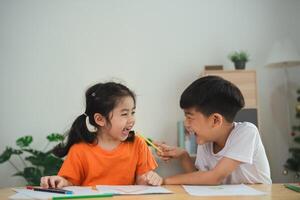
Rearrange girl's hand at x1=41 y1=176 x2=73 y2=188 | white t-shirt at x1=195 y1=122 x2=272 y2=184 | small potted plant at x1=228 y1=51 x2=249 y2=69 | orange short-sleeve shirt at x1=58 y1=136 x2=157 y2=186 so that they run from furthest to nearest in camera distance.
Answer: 1. small potted plant at x1=228 y1=51 x2=249 y2=69
2. orange short-sleeve shirt at x1=58 y1=136 x2=157 y2=186
3. white t-shirt at x1=195 y1=122 x2=272 y2=184
4. girl's hand at x1=41 y1=176 x2=73 y2=188

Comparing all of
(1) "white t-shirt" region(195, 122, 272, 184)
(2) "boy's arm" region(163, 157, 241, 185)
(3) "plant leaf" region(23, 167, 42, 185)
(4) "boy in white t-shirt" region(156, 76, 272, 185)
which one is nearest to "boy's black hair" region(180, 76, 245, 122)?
(4) "boy in white t-shirt" region(156, 76, 272, 185)

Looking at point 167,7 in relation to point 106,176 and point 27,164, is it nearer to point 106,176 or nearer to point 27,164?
point 27,164

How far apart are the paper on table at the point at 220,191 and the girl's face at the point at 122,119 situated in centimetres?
42

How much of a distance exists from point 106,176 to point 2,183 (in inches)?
89.9

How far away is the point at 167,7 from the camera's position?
3.50 metres

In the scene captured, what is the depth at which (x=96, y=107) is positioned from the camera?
1525 mm

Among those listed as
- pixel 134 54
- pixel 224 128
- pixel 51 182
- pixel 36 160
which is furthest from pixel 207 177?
pixel 134 54

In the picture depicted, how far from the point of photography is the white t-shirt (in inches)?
49.8

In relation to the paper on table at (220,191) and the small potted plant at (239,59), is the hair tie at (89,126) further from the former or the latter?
the small potted plant at (239,59)

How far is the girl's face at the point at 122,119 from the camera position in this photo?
146 cm

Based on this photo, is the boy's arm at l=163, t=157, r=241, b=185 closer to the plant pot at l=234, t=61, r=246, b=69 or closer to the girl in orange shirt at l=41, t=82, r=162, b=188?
the girl in orange shirt at l=41, t=82, r=162, b=188

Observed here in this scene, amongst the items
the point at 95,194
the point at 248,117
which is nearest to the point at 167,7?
the point at 248,117

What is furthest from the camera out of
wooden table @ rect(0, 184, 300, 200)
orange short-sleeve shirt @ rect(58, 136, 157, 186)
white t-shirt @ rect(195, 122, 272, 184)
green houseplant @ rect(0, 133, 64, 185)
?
green houseplant @ rect(0, 133, 64, 185)

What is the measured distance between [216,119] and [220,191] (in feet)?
1.21
